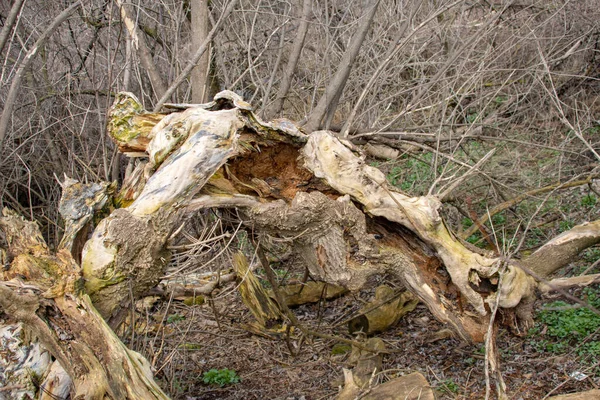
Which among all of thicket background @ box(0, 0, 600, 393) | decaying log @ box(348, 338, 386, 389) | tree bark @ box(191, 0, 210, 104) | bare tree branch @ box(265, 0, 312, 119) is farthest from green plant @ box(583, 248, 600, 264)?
tree bark @ box(191, 0, 210, 104)

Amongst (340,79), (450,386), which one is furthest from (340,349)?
(340,79)

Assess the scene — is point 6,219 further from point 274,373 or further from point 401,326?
point 401,326

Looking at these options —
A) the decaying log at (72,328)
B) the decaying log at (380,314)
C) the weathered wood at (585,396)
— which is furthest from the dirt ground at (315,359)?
the decaying log at (72,328)

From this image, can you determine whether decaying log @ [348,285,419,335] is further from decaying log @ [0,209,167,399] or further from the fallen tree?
decaying log @ [0,209,167,399]

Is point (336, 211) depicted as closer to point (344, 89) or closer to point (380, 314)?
point (380, 314)

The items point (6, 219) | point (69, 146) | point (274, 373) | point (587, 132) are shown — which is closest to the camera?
point (6, 219)

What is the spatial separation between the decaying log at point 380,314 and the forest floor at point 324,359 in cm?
9

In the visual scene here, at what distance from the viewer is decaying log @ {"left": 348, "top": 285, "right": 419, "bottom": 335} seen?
5.08 metres

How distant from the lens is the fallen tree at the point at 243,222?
8.94 ft

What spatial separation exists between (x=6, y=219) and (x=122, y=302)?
683 mm

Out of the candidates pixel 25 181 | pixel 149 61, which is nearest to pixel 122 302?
pixel 149 61

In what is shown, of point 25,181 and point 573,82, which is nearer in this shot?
point 25,181

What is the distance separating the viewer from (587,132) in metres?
6.94

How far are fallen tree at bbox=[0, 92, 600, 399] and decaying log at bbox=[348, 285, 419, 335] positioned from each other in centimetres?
140
